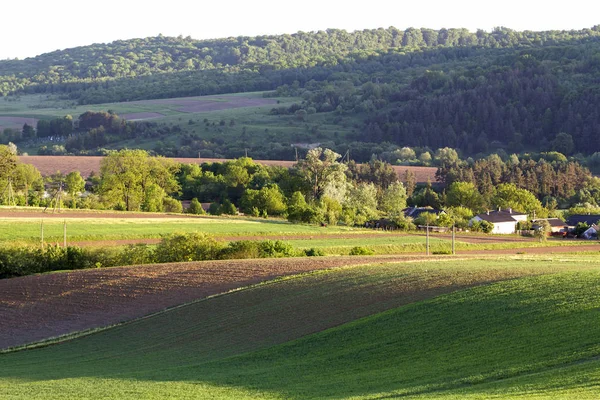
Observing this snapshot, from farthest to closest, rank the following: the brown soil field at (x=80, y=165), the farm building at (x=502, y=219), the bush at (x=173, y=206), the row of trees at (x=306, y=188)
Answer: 1. the brown soil field at (x=80, y=165)
2. the farm building at (x=502, y=219)
3. the bush at (x=173, y=206)
4. the row of trees at (x=306, y=188)

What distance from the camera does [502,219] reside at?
11062 centimetres

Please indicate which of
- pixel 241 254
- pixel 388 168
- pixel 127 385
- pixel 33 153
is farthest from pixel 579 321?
pixel 33 153

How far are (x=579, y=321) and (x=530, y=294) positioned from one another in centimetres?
527

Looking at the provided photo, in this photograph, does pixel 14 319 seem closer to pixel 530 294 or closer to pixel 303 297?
pixel 303 297

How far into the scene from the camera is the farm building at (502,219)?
109 m

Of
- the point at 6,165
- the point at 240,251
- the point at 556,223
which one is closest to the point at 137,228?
the point at 240,251

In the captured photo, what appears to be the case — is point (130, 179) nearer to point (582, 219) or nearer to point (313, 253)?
point (313, 253)

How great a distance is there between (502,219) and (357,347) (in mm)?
83822

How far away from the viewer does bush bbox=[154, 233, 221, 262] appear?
6631cm

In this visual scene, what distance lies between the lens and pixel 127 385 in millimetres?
26062

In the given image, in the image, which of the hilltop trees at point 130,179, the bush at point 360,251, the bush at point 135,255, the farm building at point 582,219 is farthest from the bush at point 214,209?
the bush at point 135,255

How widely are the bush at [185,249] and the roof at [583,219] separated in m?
58.8

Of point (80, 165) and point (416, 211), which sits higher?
point (80, 165)

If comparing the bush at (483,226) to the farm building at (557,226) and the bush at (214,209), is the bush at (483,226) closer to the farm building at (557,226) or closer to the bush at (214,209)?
the farm building at (557,226)
